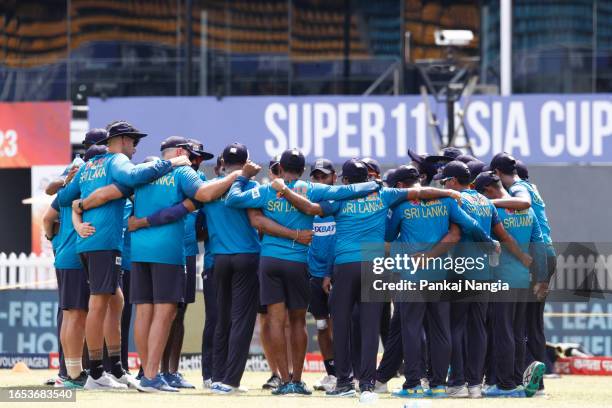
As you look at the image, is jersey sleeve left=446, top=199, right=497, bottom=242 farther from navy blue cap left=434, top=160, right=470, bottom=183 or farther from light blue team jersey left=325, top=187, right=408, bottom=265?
light blue team jersey left=325, top=187, right=408, bottom=265

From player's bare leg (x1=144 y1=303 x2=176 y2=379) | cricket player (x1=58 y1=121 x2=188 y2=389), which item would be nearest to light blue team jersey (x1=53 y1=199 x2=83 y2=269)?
cricket player (x1=58 y1=121 x2=188 y2=389)

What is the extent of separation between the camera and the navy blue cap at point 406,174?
12641 mm

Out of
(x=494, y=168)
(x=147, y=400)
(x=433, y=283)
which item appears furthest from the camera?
(x=494, y=168)

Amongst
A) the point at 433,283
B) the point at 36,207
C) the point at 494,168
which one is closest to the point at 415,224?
the point at 433,283

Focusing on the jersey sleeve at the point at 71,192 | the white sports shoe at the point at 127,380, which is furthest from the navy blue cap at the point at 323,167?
the white sports shoe at the point at 127,380

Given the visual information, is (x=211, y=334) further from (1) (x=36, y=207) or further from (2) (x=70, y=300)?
(1) (x=36, y=207)

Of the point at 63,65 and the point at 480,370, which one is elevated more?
the point at 63,65

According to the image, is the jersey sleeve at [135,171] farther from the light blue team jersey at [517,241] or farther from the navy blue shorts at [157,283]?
the light blue team jersey at [517,241]

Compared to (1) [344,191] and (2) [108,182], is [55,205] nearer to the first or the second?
(2) [108,182]

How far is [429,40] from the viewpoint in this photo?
28.1 m

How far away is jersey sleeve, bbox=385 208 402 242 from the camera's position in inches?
492

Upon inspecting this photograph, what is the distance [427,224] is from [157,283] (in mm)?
2277

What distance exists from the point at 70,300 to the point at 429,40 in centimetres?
1634

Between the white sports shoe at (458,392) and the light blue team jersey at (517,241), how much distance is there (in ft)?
3.34
